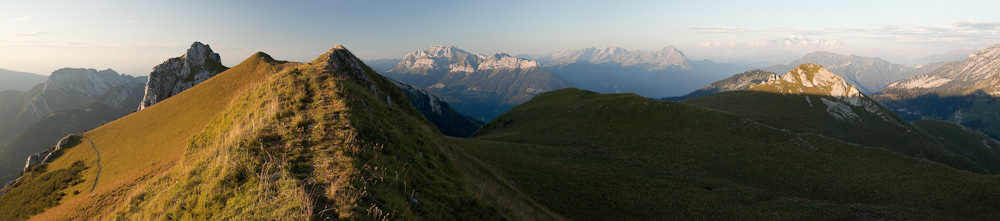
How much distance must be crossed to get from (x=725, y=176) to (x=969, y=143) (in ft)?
562

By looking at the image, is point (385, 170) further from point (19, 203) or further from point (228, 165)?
point (19, 203)

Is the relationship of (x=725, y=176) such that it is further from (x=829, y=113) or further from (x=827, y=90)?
(x=827, y=90)

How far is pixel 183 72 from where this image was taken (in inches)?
3150

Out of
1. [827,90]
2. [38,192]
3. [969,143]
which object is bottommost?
[969,143]

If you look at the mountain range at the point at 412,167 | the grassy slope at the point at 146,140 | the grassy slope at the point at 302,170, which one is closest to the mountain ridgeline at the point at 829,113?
the mountain range at the point at 412,167

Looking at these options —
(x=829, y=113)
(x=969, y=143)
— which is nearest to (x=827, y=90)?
(x=829, y=113)

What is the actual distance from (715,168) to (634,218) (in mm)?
25304

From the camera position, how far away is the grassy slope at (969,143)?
108438 mm

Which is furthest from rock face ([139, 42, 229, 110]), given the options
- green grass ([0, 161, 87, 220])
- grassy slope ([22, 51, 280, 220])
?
green grass ([0, 161, 87, 220])

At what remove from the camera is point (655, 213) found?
27250 mm

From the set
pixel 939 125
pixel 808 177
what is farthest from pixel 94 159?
pixel 939 125

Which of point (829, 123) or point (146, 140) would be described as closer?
point (146, 140)

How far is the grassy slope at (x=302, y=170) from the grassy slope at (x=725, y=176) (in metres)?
13.1

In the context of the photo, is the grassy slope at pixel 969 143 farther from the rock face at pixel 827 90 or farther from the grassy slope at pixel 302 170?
the grassy slope at pixel 302 170
